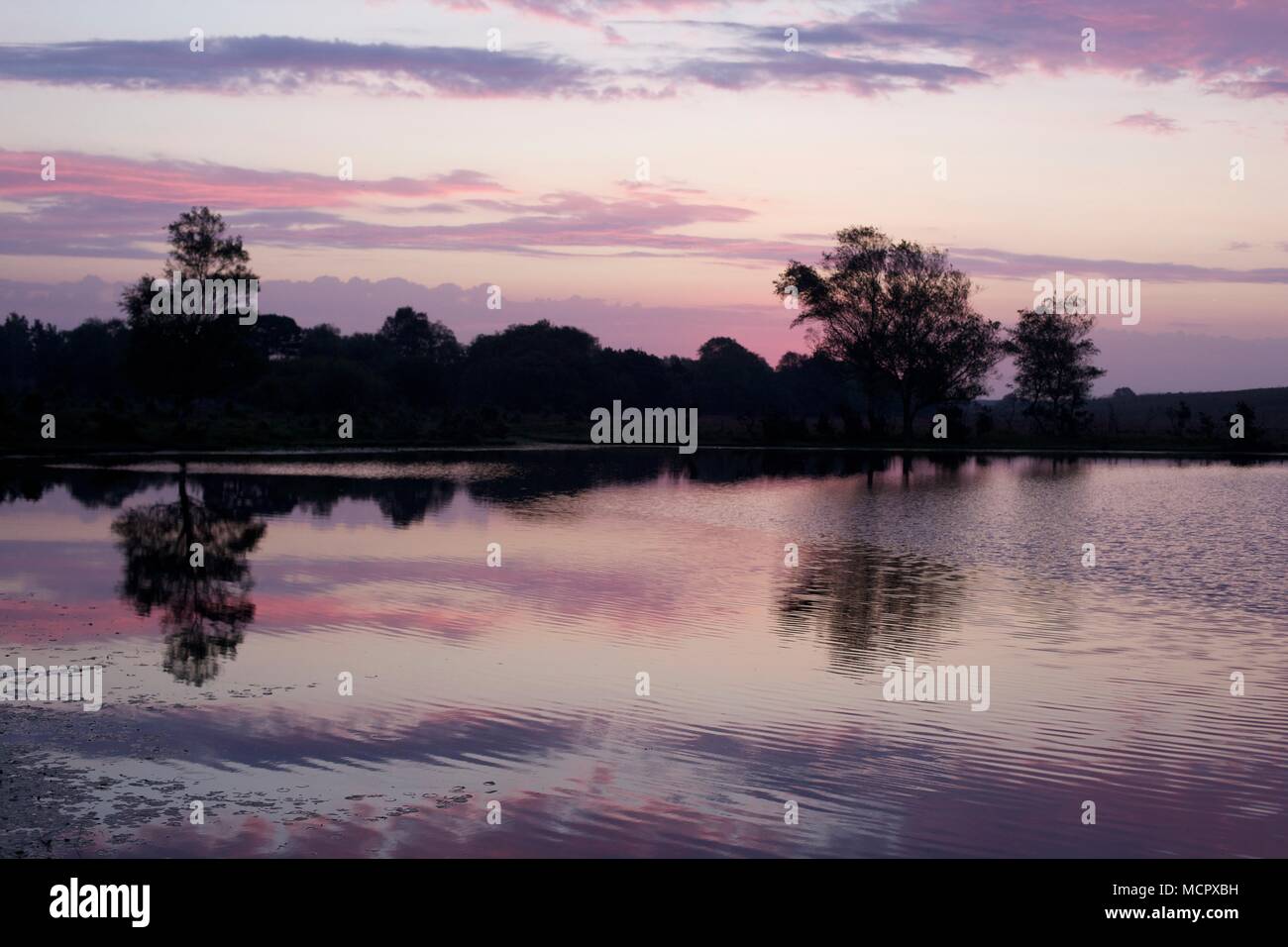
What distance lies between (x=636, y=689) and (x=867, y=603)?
288 inches

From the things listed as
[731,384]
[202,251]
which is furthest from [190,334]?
[731,384]

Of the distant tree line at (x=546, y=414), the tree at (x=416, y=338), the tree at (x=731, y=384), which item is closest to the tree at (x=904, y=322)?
the distant tree line at (x=546, y=414)

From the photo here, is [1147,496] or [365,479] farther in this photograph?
[365,479]

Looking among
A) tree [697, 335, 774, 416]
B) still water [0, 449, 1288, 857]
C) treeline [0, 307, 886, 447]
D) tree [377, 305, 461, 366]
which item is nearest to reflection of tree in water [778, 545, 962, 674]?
still water [0, 449, 1288, 857]

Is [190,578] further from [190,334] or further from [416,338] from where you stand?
[416,338]

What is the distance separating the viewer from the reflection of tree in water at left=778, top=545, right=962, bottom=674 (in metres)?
16.6

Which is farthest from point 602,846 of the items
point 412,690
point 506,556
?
point 506,556

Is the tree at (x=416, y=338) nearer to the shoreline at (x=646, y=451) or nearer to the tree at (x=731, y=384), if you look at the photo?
the tree at (x=731, y=384)

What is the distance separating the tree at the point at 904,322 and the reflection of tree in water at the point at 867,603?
204 ft

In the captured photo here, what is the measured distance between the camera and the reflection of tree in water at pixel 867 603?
1664 centimetres

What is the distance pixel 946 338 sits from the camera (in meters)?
87.0

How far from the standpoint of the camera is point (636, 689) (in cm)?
1377
